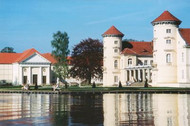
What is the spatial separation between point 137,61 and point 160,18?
1770 cm

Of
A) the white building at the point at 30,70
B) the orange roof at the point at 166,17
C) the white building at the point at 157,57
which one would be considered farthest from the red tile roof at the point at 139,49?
the white building at the point at 30,70

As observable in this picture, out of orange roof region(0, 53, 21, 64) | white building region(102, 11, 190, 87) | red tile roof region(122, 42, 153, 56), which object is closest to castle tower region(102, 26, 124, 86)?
white building region(102, 11, 190, 87)

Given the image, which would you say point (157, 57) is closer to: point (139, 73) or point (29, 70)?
point (139, 73)

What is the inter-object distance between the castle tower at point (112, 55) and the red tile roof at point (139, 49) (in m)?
2.50

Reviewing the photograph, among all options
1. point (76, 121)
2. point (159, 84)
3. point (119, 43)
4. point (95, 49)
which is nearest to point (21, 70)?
point (95, 49)

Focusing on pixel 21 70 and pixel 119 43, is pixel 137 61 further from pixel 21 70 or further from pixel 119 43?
A: pixel 21 70

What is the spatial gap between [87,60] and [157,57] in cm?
2191

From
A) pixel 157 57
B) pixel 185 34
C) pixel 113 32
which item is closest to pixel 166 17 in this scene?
pixel 185 34

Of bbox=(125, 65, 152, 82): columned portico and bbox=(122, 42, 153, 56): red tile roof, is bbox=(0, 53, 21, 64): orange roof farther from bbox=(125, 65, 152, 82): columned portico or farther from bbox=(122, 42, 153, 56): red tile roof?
bbox=(125, 65, 152, 82): columned portico

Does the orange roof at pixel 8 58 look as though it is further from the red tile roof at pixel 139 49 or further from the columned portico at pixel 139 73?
the columned portico at pixel 139 73

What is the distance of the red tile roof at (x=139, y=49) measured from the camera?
3772 inches

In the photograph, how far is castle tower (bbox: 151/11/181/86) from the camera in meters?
80.2

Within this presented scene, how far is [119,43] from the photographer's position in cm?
9756

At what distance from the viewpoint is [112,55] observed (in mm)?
97875
